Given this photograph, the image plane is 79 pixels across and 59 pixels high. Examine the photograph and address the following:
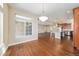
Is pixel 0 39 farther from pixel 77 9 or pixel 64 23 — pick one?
pixel 64 23

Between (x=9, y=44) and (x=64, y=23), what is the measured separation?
488 inches

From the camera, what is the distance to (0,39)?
509 centimetres

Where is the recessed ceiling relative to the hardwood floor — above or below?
above

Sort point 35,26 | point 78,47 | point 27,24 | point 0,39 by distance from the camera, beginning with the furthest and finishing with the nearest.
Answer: point 35,26 < point 27,24 < point 78,47 < point 0,39

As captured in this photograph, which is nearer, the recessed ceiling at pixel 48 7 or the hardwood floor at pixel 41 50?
the hardwood floor at pixel 41 50

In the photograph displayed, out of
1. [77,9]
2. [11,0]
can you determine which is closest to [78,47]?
[77,9]

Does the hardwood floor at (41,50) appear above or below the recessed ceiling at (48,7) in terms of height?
below

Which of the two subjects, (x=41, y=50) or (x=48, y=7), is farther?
(x=48, y=7)

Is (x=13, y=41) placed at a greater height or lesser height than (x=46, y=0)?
lesser

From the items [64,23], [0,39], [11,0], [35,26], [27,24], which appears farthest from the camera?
[64,23]

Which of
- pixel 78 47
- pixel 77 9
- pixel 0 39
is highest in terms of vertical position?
pixel 77 9

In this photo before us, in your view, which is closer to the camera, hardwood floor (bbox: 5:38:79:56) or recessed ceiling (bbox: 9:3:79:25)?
hardwood floor (bbox: 5:38:79:56)

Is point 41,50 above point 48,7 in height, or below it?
below

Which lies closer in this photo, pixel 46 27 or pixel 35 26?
pixel 35 26
